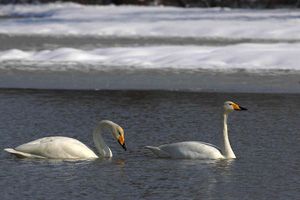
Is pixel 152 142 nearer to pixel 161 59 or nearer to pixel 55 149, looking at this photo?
pixel 55 149

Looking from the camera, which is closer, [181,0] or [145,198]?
[145,198]

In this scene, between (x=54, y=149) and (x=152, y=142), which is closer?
(x=54, y=149)

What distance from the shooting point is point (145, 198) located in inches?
350

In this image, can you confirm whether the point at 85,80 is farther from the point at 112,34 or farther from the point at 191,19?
the point at 191,19

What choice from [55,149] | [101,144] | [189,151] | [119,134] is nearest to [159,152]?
[189,151]

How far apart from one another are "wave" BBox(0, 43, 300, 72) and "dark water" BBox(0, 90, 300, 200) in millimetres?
2940

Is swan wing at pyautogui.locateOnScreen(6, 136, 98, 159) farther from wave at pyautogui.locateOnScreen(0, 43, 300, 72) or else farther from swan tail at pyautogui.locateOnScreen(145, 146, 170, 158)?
wave at pyautogui.locateOnScreen(0, 43, 300, 72)

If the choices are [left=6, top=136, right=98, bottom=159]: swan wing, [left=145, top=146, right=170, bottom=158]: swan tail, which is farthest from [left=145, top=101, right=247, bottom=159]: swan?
[left=6, top=136, right=98, bottom=159]: swan wing

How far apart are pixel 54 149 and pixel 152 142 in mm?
1563

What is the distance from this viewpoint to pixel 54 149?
35.6 ft

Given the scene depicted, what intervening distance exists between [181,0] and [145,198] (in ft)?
125

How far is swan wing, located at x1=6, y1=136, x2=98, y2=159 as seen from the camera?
10.8 metres

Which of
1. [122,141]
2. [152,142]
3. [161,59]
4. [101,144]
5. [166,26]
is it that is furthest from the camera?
[166,26]

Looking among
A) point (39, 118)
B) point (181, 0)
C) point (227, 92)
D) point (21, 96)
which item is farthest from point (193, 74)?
point (181, 0)
